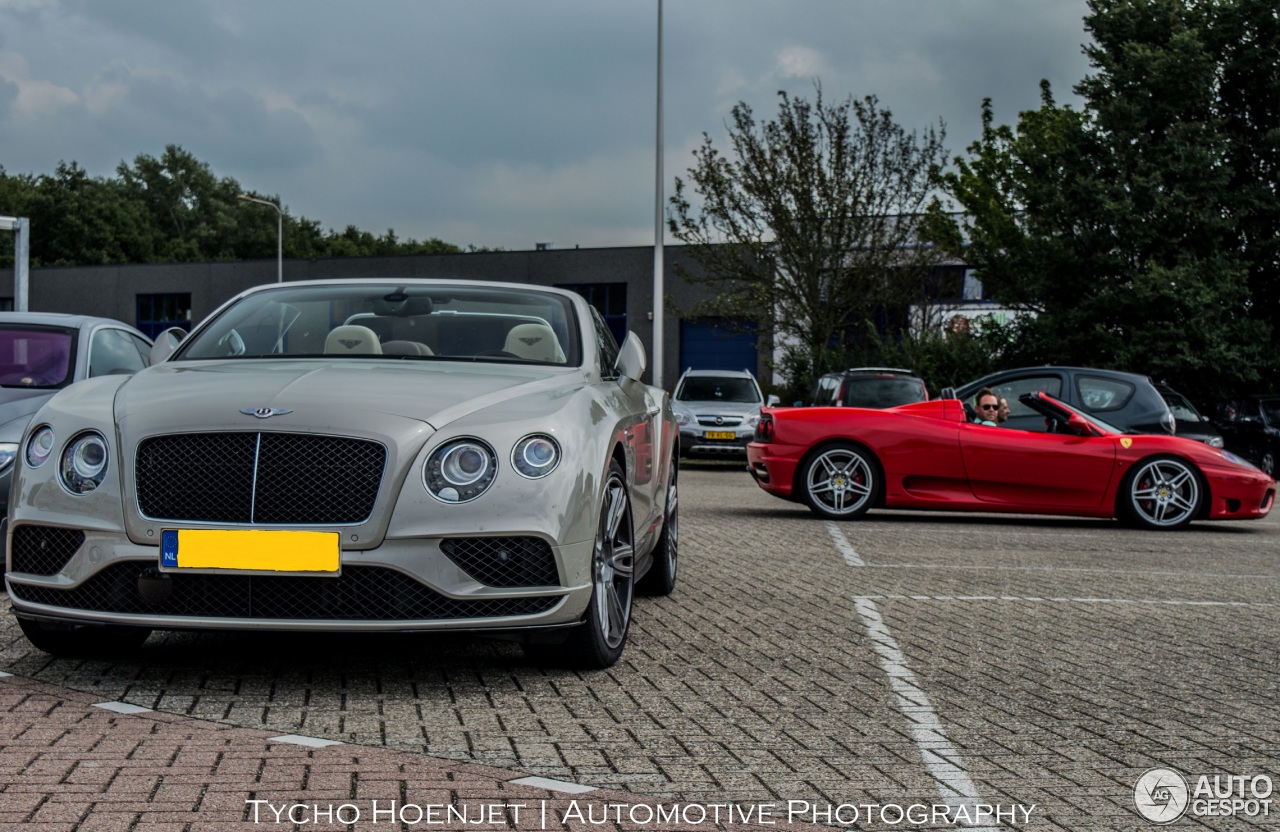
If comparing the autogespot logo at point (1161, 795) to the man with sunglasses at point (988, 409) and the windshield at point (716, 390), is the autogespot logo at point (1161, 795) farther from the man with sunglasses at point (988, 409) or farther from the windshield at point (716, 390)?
the windshield at point (716, 390)

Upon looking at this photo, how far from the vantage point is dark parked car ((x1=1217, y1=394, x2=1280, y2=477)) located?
78.7 ft

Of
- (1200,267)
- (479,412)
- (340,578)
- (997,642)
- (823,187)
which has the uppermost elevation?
(823,187)

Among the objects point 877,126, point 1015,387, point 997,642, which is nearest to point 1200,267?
point 877,126

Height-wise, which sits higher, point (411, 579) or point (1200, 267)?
point (1200, 267)

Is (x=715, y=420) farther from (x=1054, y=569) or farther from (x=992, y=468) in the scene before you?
(x=1054, y=569)

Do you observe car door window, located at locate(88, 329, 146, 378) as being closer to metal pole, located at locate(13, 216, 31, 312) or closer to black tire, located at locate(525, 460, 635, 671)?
black tire, located at locate(525, 460, 635, 671)

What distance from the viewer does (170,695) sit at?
15.4 ft

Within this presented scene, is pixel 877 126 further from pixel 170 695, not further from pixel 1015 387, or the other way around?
pixel 170 695

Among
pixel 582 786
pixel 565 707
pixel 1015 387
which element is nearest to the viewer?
pixel 582 786

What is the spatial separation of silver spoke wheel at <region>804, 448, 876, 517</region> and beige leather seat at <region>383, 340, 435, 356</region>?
673cm

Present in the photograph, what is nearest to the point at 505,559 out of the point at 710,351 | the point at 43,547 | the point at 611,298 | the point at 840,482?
the point at 43,547

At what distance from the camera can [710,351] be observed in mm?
47906

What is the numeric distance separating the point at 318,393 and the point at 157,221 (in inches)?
4236

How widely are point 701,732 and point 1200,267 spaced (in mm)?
25018
